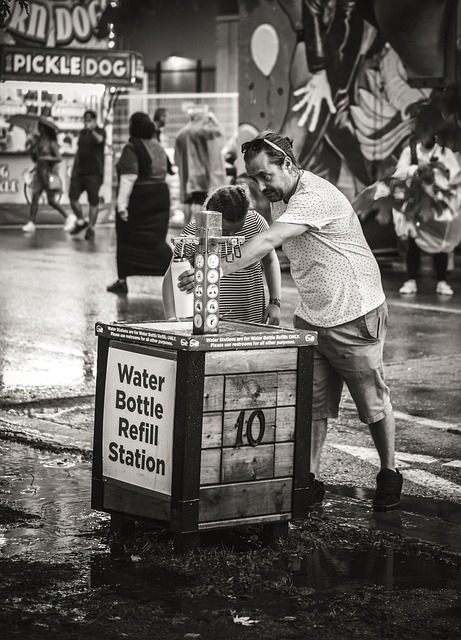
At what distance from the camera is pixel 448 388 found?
30.1 feet

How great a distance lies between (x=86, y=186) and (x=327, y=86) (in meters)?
6.71

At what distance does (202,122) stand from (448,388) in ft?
38.3

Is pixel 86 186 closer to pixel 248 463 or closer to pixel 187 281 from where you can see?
pixel 187 281

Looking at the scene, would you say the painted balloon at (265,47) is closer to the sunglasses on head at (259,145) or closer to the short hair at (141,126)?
the short hair at (141,126)

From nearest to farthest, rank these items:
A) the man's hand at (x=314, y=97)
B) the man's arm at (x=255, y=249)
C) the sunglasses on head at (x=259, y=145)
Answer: the man's arm at (x=255, y=249) < the sunglasses on head at (x=259, y=145) < the man's hand at (x=314, y=97)

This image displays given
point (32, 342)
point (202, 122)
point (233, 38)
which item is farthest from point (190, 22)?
point (32, 342)

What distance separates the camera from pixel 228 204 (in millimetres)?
6539

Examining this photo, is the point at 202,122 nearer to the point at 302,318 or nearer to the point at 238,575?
the point at 302,318

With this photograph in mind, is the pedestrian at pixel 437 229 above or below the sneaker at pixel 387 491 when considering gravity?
above

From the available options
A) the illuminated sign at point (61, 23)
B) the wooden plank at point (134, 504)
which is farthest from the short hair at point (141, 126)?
the illuminated sign at point (61, 23)

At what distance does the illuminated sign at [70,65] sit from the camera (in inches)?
860

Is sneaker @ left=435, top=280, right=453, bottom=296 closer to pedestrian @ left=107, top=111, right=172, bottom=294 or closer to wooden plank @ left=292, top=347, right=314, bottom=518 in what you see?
pedestrian @ left=107, top=111, right=172, bottom=294

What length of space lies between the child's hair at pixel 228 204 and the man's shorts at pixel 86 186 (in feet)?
53.4

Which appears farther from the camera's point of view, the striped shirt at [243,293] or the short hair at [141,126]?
the short hair at [141,126]
